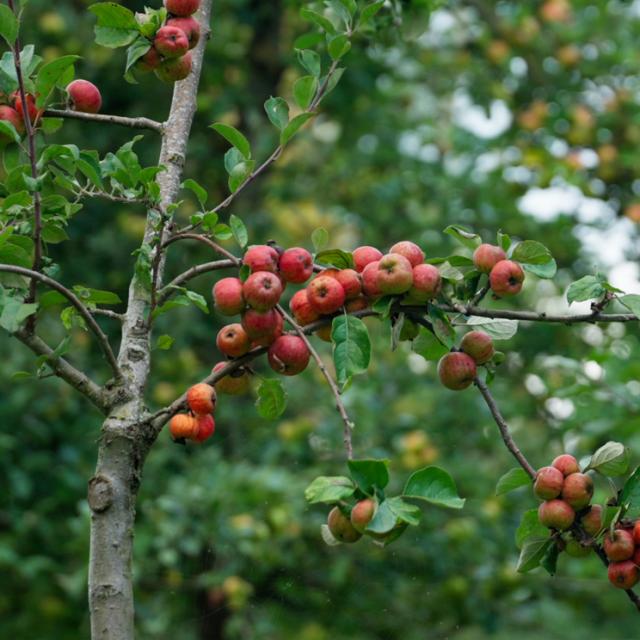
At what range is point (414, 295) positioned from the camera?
1.03m

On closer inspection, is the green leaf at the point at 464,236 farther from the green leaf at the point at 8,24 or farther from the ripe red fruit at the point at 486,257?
the green leaf at the point at 8,24

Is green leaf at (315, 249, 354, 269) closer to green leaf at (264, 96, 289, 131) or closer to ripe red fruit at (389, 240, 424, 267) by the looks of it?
ripe red fruit at (389, 240, 424, 267)

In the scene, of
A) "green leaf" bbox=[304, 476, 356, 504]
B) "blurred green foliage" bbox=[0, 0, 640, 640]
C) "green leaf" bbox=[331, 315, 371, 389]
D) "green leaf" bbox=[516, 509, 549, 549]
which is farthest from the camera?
"blurred green foliage" bbox=[0, 0, 640, 640]

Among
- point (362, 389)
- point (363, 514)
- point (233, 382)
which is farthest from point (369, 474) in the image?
point (362, 389)

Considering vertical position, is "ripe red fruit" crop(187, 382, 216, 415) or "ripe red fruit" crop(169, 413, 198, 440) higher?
"ripe red fruit" crop(187, 382, 216, 415)

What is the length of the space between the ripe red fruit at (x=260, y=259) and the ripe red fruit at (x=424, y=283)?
0.14 meters

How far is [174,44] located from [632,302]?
0.56 metres

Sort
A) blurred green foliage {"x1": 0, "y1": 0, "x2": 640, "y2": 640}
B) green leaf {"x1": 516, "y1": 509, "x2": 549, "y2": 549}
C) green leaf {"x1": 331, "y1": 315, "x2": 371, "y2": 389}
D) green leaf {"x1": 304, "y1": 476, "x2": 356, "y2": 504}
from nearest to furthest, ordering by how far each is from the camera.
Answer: green leaf {"x1": 304, "y1": 476, "x2": 356, "y2": 504}, green leaf {"x1": 331, "y1": 315, "x2": 371, "y2": 389}, green leaf {"x1": 516, "y1": 509, "x2": 549, "y2": 549}, blurred green foliage {"x1": 0, "y1": 0, "x2": 640, "y2": 640}

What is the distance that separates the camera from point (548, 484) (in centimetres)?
104

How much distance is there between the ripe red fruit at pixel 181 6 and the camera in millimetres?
1168

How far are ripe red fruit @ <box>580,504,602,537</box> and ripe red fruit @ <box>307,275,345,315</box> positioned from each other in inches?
13.3

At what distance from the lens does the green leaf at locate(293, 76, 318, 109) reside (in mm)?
1129

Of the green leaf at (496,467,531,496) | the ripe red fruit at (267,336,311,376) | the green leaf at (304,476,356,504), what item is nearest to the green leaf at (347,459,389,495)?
the green leaf at (304,476,356,504)

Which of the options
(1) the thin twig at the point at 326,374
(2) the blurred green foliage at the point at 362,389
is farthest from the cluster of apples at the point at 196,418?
(2) the blurred green foliage at the point at 362,389
